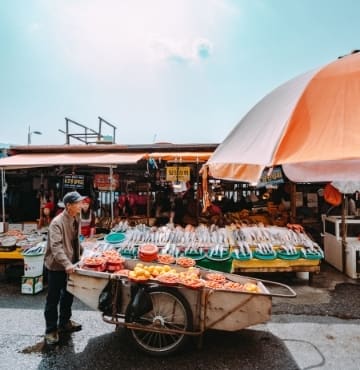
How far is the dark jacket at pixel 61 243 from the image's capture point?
416 cm

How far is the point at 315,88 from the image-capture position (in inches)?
89.0

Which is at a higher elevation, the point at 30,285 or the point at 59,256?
the point at 59,256

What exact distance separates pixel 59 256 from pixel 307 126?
3.47 m

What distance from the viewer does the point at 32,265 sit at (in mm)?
6422

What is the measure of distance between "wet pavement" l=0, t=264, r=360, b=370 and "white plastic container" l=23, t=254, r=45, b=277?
644 millimetres

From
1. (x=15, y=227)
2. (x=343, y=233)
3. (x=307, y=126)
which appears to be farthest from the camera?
(x=15, y=227)

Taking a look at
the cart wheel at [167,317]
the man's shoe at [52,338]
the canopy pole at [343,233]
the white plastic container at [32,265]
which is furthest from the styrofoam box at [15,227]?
the canopy pole at [343,233]

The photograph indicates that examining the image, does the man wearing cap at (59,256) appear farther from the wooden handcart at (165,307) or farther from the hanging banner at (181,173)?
the hanging banner at (181,173)

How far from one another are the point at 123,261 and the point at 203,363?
187cm

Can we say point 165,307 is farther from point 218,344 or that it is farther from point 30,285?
point 30,285

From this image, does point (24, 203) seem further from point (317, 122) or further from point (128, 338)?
point (317, 122)

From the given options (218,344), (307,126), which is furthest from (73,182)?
(307,126)

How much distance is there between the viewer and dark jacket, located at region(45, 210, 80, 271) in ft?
13.6

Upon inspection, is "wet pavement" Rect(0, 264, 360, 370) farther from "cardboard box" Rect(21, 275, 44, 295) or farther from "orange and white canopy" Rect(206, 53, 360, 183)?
"orange and white canopy" Rect(206, 53, 360, 183)
